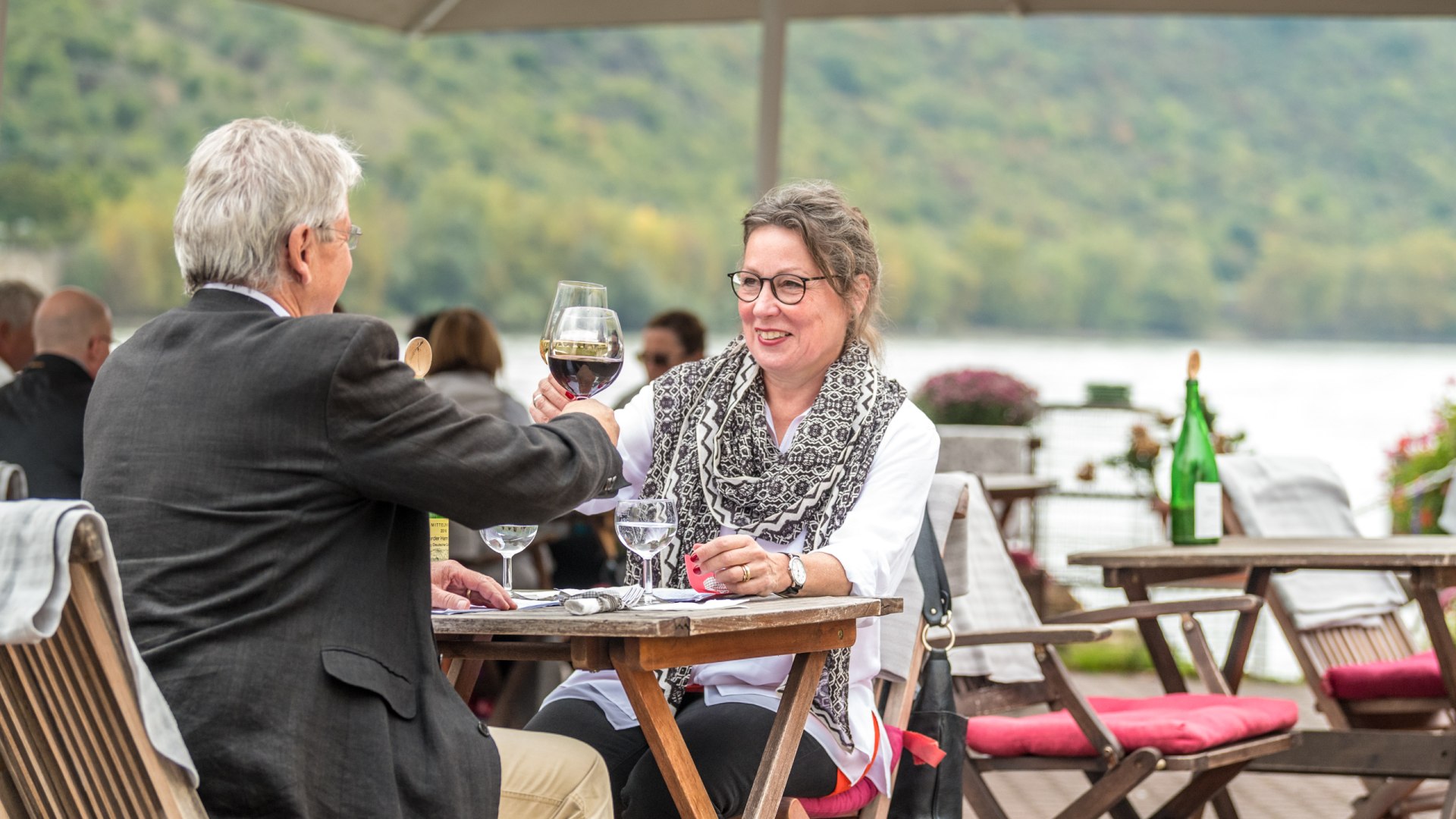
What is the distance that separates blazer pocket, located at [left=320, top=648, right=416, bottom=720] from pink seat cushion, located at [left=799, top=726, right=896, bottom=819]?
84 cm

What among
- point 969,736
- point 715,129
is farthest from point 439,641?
point 715,129

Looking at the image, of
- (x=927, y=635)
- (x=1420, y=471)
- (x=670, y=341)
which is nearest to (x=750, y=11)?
(x=670, y=341)

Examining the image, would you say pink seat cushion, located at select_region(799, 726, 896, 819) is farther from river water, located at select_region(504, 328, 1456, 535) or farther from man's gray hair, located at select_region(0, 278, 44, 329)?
river water, located at select_region(504, 328, 1456, 535)

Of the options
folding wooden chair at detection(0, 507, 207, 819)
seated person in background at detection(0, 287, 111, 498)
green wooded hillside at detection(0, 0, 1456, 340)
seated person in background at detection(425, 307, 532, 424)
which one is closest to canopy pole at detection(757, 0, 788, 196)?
seated person in background at detection(425, 307, 532, 424)

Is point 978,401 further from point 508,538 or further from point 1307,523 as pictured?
point 508,538

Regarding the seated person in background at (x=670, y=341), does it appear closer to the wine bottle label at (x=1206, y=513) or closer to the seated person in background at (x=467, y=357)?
the seated person in background at (x=467, y=357)

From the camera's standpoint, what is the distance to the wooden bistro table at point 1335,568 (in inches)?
134

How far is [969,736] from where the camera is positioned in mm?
3254

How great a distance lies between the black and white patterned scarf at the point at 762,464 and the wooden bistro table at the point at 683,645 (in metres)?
0.20

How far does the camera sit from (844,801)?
2.52m

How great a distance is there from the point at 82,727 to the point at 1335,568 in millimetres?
2661

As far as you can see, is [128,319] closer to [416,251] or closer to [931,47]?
[416,251]

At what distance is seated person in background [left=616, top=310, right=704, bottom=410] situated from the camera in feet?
20.0

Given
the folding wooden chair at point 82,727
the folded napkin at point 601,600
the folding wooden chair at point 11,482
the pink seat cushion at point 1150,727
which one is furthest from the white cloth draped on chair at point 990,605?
the folding wooden chair at point 82,727
